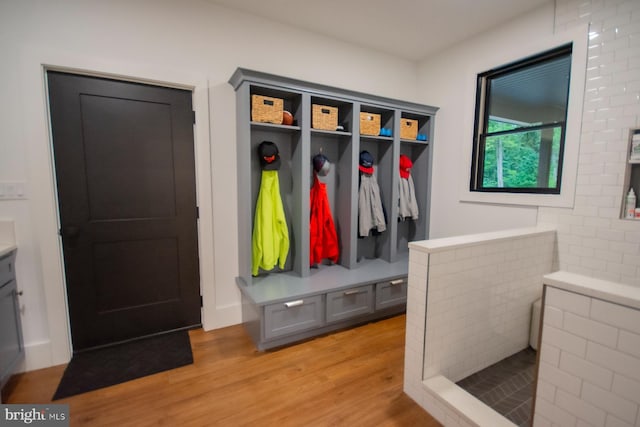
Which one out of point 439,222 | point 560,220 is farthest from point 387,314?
point 560,220

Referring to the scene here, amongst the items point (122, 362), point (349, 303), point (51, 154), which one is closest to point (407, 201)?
point (349, 303)

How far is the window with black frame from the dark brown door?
264 centimetres

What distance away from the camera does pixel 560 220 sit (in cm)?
209

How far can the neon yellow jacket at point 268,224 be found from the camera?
2268 millimetres

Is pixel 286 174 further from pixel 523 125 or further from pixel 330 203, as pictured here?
pixel 523 125

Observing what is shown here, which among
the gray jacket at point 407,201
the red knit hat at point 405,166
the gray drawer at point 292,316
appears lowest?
the gray drawer at point 292,316

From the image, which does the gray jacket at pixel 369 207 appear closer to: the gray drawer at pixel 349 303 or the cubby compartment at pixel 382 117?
the cubby compartment at pixel 382 117

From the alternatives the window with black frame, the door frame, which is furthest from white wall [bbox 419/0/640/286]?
the door frame

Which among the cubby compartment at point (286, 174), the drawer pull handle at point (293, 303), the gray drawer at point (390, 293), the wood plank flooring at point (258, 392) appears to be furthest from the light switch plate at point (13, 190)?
the gray drawer at point (390, 293)

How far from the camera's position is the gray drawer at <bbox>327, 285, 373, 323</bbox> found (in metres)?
2.23

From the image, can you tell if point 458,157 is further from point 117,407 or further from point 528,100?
point 117,407

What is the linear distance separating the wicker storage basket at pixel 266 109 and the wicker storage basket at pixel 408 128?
51.5 inches

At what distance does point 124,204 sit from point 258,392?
160 centimetres

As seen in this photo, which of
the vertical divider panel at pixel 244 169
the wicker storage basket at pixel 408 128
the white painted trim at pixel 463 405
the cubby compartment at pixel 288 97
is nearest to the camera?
the white painted trim at pixel 463 405
